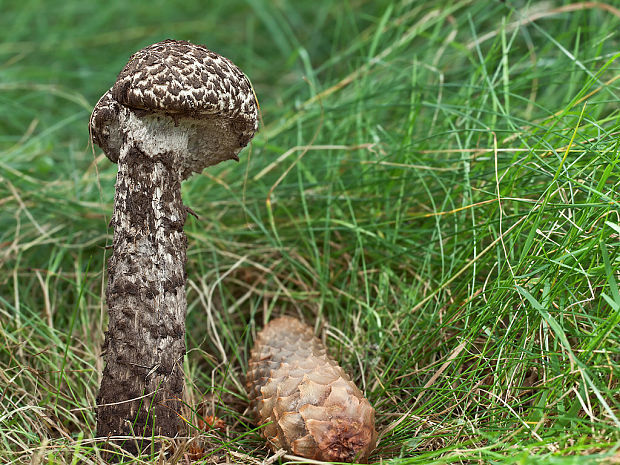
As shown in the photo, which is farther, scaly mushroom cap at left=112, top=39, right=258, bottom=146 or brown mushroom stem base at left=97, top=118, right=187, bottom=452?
brown mushroom stem base at left=97, top=118, right=187, bottom=452

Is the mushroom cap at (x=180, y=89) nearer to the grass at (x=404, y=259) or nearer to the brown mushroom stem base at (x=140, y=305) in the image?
the brown mushroom stem base at (x=140, y=305)

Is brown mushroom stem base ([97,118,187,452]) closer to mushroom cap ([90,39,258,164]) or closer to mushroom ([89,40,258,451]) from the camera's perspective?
mushroom ([89,40,258,451])

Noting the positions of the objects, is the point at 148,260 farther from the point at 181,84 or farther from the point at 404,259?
the point at 404,259

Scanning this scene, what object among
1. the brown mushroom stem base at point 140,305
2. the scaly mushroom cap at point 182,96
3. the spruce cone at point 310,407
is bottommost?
the spruce cone at point 310,407

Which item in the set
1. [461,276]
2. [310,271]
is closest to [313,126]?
[310,271]

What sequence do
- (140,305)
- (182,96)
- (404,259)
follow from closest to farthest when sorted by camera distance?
(182,96) < (140,305) < (404,259)

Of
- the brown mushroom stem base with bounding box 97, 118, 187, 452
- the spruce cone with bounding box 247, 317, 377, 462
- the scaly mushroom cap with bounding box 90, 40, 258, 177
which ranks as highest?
the scaly mushroom cap with bounding box 90, 40, 258, 177

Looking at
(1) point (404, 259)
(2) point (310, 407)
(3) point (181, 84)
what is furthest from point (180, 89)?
(1) point (404, 259)

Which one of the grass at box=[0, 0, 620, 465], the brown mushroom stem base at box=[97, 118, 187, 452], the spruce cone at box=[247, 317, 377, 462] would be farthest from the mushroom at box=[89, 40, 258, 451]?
the spruce cone at box=[247, 317, 377, 462]

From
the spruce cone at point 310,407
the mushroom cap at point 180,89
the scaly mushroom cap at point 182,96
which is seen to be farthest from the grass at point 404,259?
the mushroom cap at point 180,89
